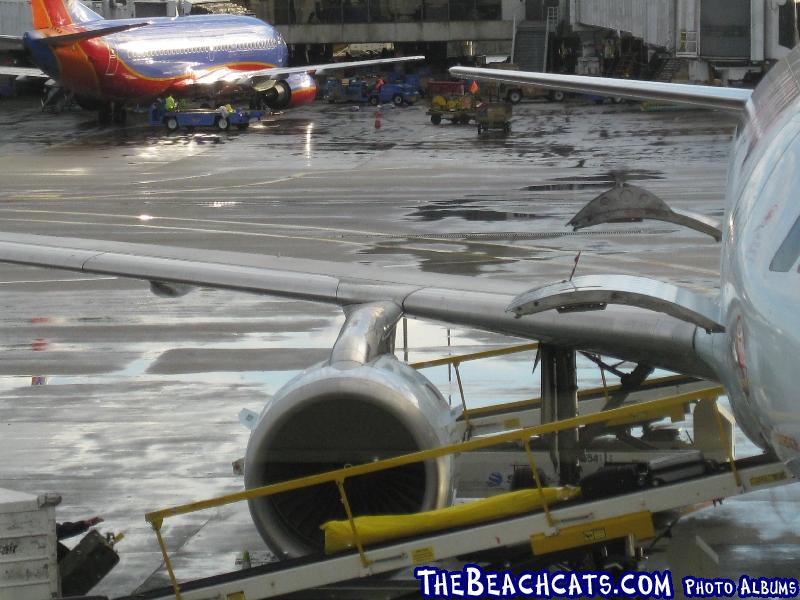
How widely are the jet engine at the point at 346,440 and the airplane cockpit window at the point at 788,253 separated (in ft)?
10.8

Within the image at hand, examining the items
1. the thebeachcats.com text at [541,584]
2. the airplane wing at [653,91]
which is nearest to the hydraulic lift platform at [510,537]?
the thebeachcats.com text at [541,584]

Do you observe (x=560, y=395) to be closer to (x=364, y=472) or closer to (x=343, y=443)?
(x=343, y=443)

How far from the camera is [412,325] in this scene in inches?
789

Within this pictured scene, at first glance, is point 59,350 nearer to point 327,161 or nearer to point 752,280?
point 752,280

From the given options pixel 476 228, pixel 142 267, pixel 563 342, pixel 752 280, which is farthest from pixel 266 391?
pixel 476 228

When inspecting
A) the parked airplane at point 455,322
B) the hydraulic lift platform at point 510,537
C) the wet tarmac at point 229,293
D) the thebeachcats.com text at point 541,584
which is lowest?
the wet tarmac at point 229,293

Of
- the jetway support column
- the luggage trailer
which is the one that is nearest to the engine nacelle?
the luggage trailer

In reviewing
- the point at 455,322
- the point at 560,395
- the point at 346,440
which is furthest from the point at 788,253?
the point at 560,395

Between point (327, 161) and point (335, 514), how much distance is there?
35.0 meters

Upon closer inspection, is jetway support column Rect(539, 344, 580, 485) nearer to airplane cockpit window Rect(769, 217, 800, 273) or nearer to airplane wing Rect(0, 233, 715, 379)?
airplane wing Rect(0, 233, 715, 379)

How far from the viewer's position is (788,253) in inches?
284

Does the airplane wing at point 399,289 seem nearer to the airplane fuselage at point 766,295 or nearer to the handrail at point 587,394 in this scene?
the airplane fuselage at point 766,295

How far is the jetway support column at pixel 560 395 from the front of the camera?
1214 centimetres

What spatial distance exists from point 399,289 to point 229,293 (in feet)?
35.9
